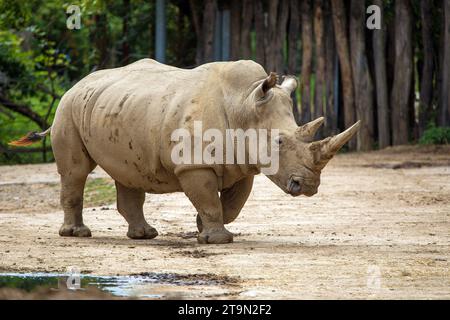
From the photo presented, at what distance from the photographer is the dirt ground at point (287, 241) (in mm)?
7359

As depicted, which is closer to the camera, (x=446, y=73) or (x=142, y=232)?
(x=142, y=232)

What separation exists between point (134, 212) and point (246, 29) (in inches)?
370

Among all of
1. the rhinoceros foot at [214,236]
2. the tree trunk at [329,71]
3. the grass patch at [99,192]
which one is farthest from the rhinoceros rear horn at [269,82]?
the tree trunk at [329,71]

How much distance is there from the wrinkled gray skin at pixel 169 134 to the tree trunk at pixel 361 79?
25.8 ft

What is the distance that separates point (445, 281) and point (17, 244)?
145 inches

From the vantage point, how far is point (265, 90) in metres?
9.41

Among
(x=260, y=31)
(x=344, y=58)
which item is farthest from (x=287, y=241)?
(x=260, y=31)

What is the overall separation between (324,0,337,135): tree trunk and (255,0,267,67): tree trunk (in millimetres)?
1061

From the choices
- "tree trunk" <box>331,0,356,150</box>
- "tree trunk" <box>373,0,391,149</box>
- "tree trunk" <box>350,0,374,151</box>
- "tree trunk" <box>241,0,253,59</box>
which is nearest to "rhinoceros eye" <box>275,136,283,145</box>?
"tree trunk" <box>373,0,391,149</box>

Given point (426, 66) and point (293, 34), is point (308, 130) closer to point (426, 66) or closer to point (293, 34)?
point (426, 66)

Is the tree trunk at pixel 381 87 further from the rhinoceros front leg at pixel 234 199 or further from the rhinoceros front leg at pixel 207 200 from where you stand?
the rhinoceros front leg at pixel 207 200

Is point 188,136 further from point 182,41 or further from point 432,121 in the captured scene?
point 182,41
